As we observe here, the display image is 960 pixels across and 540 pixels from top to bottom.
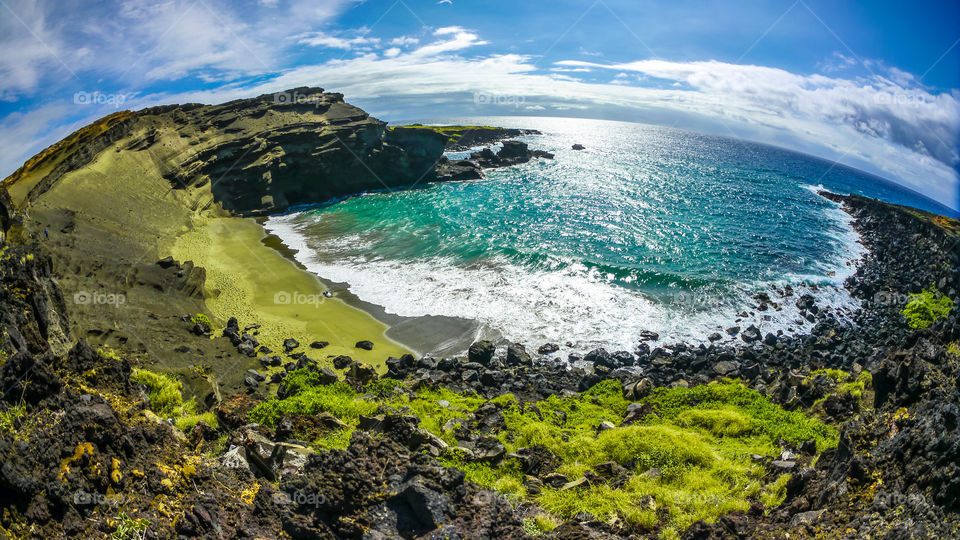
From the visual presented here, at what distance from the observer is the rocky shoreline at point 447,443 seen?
710cm

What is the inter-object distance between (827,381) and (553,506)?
13.2m

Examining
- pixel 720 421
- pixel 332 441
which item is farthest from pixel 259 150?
pixel 720 421

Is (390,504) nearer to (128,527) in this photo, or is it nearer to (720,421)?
(128,527)

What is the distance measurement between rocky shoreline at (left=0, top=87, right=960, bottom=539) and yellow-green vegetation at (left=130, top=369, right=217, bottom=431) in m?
0.07

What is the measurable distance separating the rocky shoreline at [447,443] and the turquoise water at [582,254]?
6261mm

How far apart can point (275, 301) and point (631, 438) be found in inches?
960

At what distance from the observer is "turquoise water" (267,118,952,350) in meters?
29.5

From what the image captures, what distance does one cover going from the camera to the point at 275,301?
29312mm

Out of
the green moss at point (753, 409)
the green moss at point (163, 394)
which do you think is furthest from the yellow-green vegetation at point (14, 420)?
the green moss at point (753, 409)

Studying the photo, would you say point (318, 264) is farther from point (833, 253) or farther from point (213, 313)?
point (833, 253)

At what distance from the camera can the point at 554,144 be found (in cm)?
13225

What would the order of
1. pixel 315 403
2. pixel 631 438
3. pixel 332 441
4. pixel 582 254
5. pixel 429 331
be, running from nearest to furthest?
pixel 332 441 → pixel 631 438 → pixel 315 403 → pixel 429 331 → pixel 582 254

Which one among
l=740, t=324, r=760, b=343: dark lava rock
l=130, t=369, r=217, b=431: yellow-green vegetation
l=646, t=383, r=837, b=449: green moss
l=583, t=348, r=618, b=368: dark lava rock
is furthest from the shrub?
l=740, t=324, r=760, b=343: dark lava rock

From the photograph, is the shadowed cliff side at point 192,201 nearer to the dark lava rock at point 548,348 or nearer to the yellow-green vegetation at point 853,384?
the dark lava rock at point 548,348
